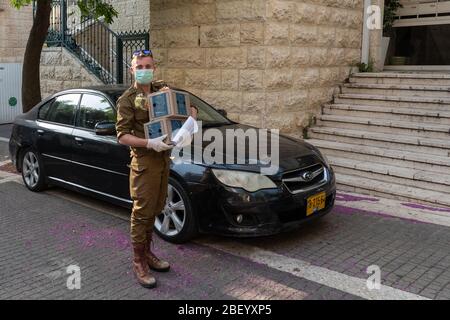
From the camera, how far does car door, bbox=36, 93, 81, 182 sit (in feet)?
20.3

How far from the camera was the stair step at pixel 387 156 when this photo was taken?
22.9 ft

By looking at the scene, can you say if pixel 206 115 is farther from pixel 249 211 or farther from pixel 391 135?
Result: pixel 391 135

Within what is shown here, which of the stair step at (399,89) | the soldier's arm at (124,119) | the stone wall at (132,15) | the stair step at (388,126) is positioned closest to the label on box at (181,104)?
the soldier's arm at (124,119)

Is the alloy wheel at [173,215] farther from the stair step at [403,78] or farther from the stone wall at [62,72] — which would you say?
the stone wall at [62,72]

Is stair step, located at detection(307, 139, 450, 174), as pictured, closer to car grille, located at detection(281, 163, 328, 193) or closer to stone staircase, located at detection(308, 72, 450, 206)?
stone staircase, located at detection(308, 72, 450, 206)

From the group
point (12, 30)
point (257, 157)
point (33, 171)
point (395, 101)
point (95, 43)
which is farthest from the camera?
point (12, 30)

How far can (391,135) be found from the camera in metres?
7.93

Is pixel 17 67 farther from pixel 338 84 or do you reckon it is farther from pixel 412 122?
pixel 412 122

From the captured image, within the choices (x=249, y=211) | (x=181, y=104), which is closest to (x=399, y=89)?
(x=249, y=211)

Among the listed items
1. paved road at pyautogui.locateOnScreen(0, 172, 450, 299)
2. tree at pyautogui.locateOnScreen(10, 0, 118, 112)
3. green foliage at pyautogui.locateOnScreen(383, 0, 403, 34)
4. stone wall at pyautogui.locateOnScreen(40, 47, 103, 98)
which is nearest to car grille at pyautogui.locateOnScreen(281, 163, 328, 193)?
paved road at pyautogui.locateOnScreen(0, 172, 450, 299)

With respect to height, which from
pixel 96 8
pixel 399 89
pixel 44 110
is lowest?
pixel 44 110

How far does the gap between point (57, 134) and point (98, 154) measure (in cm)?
101

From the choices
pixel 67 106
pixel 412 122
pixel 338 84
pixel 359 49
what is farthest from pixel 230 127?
pixel 359 49

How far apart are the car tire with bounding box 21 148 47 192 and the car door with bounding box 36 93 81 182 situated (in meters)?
0.13
